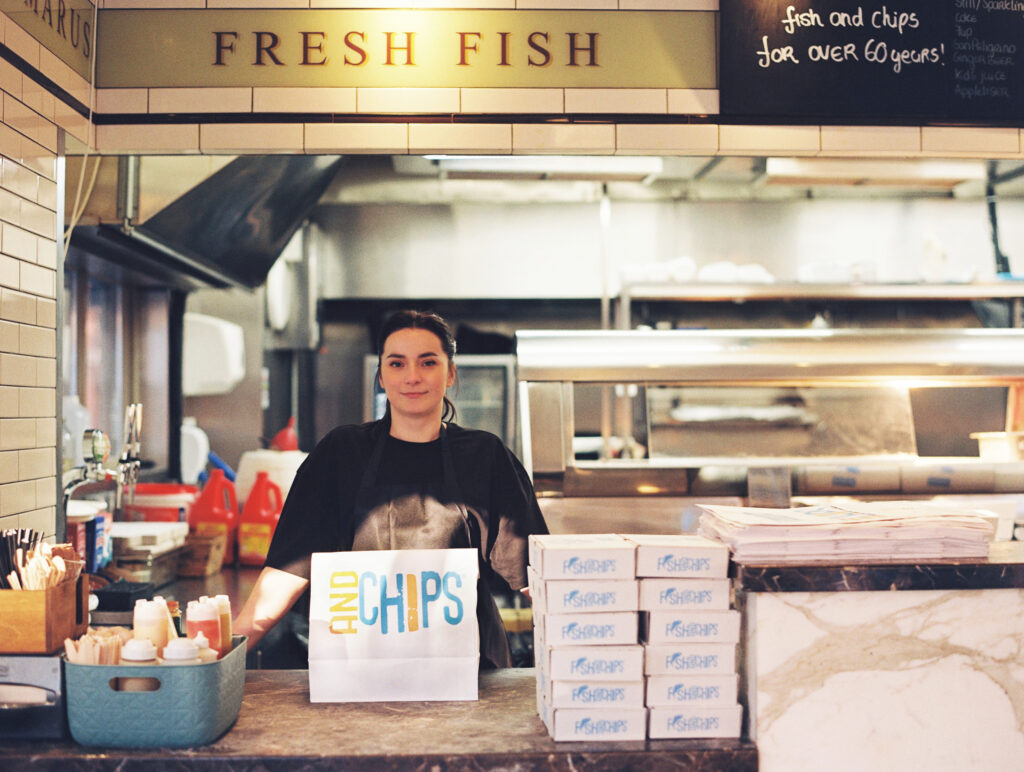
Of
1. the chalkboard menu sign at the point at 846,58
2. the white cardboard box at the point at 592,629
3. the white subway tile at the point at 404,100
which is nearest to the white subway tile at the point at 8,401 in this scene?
the white subway tile at the point at 404,100

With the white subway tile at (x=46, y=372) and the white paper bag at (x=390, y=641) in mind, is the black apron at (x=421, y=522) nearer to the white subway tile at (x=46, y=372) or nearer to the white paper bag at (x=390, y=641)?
the white paper bag at (x=390, y=641)

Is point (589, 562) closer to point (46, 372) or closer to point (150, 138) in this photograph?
point (46, 372)

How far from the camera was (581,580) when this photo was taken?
4.58 feet

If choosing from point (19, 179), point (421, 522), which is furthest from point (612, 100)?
point (19, 179)

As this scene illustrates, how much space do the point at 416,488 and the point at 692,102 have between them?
122 centimetres

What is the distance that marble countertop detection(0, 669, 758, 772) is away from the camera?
1.32 m

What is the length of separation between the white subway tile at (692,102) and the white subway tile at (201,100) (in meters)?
1.09

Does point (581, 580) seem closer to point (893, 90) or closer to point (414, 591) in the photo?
point (414, 591)

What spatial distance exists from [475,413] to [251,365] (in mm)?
1458

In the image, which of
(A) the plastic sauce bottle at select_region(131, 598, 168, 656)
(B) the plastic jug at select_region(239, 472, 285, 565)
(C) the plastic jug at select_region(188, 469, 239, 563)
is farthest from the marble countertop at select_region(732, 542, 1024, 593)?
(C) the plastic jug at select_region(188, 469, 239, 563)

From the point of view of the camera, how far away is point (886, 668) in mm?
1412

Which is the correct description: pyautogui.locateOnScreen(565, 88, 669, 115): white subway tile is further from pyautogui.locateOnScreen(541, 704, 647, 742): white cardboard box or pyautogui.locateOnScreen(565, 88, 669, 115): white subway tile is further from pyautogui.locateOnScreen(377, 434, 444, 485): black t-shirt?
pyautogui.locateOnScreen(541, 704, 647, 742): white cardboard box

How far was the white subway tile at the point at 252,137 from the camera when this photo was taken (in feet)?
7.39

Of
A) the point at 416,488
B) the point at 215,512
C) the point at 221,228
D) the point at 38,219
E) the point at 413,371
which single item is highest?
the point at 221,228
